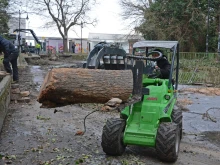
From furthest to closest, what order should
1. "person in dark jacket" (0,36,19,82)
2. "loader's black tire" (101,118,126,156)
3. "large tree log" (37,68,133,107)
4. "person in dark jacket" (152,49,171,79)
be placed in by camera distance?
"person in dark jacket" (0,36,19,82) < "person in dark jacket" (152,49,171,79) < "large tree log" (37,68,133,107) < "loader's black tire" (101,118,126,156)

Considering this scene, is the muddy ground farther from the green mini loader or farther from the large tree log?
the large tree log

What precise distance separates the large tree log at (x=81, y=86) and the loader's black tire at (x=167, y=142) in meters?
1.38

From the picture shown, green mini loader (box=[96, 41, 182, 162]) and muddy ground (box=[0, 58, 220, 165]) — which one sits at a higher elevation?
green mini loader (box=[96, 41, 182, 162])

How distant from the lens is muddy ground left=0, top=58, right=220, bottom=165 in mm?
4960

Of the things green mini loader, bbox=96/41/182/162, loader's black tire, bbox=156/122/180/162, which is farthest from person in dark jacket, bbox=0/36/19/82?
loader's black tire, bbox=156/122/180/162

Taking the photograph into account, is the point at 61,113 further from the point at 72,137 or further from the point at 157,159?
the point at 157,159

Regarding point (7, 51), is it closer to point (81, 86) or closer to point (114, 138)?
point (81, 86)

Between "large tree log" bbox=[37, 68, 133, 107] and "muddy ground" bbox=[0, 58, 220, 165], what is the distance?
2.50 feet

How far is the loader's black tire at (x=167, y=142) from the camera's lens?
4691 mm

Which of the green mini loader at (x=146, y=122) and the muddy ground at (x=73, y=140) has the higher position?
the green mini loader at (x=146, y=122)

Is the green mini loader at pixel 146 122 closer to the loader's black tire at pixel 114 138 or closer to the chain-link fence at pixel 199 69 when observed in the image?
the loader's black tire at pixel 114 138

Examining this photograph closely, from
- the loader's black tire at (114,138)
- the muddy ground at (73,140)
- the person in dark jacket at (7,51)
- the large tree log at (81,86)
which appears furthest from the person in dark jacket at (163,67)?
the person in dark jacket at (7,51)

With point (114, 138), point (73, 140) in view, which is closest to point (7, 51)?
point (73, 140)

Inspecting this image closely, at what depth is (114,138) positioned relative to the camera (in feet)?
16.1
